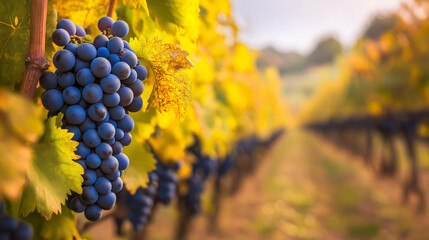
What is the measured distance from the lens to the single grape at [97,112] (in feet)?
3.06

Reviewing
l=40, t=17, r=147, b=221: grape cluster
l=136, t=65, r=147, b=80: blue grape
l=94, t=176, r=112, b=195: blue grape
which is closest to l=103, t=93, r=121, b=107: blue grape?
l=40, t=17, r=147, b=221: grape cluster

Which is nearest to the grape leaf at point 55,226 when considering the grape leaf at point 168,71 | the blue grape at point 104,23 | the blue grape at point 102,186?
the blue grape at point 102,186

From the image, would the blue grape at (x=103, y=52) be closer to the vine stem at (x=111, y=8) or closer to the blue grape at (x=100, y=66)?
the blue grape at (x=100, y=66)

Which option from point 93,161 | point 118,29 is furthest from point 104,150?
point 118,29

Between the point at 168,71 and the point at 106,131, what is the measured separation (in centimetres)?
27

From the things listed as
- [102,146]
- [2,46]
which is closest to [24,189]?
[102,146]

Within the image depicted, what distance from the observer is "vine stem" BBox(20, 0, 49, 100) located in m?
0.92

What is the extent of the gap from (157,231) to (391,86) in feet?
28.4

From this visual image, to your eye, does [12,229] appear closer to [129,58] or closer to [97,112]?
[97,112]

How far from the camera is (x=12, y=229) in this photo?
→ 93cm

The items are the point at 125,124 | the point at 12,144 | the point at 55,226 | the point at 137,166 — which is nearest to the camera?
the point at 12,144

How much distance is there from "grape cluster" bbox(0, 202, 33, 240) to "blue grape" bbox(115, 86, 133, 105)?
0.42m

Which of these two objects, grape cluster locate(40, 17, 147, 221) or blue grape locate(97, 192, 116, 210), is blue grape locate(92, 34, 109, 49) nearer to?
grape cluster locate(40, 17, 147, 221)

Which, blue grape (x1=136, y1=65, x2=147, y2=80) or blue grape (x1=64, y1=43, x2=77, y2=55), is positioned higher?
blue grape (x1=136, y1=65, x2=147, y2=80)
